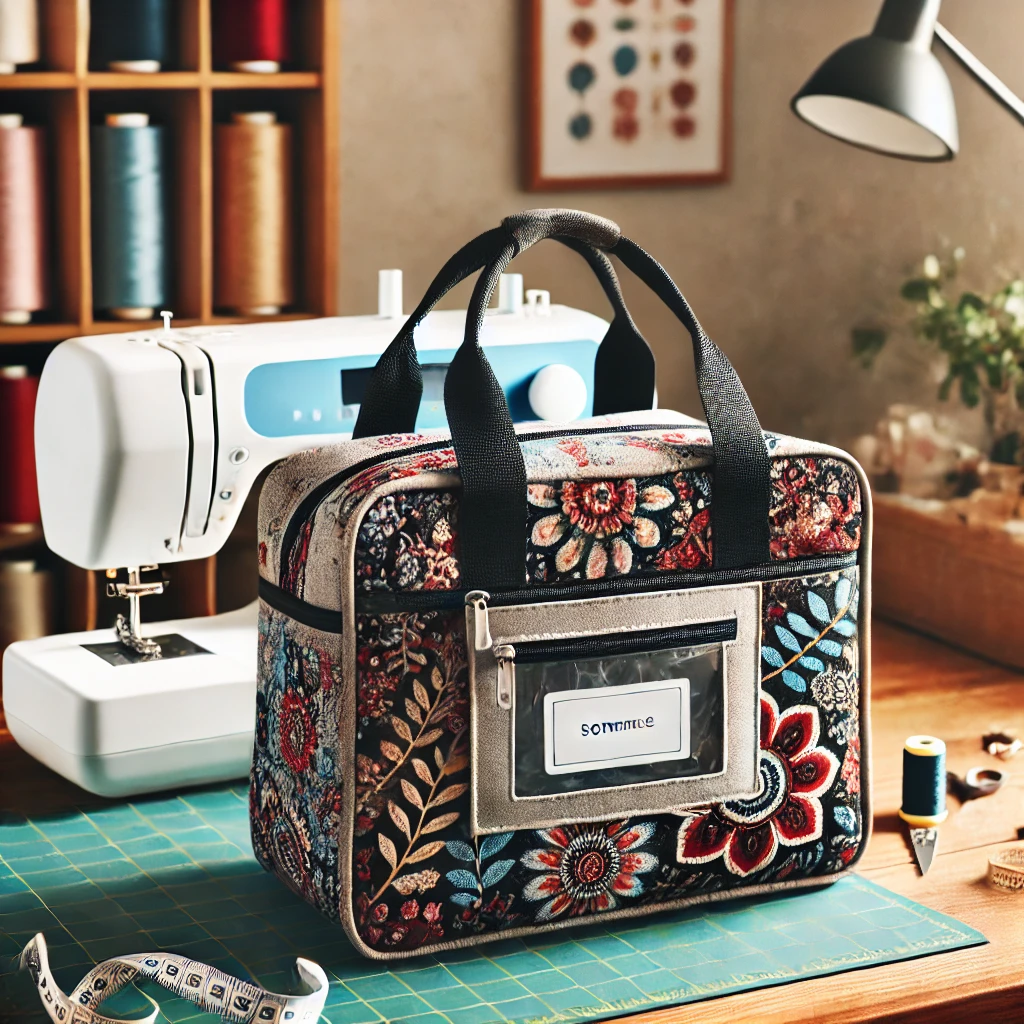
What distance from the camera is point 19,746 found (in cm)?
193

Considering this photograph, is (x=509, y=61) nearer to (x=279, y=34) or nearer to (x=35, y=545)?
(x=279, y=34)

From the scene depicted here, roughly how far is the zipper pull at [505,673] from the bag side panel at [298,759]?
0.13 meters

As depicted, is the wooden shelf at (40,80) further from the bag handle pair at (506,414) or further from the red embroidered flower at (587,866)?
the red embroidered flower at (587,866)

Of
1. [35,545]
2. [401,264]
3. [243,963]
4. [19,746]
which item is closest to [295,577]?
[243,963]

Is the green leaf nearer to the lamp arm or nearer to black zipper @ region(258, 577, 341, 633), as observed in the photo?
the lamp arm

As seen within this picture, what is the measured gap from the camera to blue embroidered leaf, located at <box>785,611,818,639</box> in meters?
1.47

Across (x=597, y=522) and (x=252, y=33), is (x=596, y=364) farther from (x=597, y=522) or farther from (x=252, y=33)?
(x=252, y=33)

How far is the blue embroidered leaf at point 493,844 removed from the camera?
1.38 m

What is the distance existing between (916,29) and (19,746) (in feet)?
4.06

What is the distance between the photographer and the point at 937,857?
1.62m

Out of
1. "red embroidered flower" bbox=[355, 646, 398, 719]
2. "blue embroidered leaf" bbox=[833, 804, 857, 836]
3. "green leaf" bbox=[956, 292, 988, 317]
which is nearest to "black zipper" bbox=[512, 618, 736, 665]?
"red embroidered flower" bbox=[355, 646, 398, 719]

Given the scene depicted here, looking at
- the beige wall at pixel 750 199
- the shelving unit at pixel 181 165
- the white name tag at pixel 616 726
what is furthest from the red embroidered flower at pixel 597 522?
the beige wall at pixel 750 199

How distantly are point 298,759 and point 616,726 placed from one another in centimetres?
26

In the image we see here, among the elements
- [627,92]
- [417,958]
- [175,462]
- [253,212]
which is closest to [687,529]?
[417,958]
